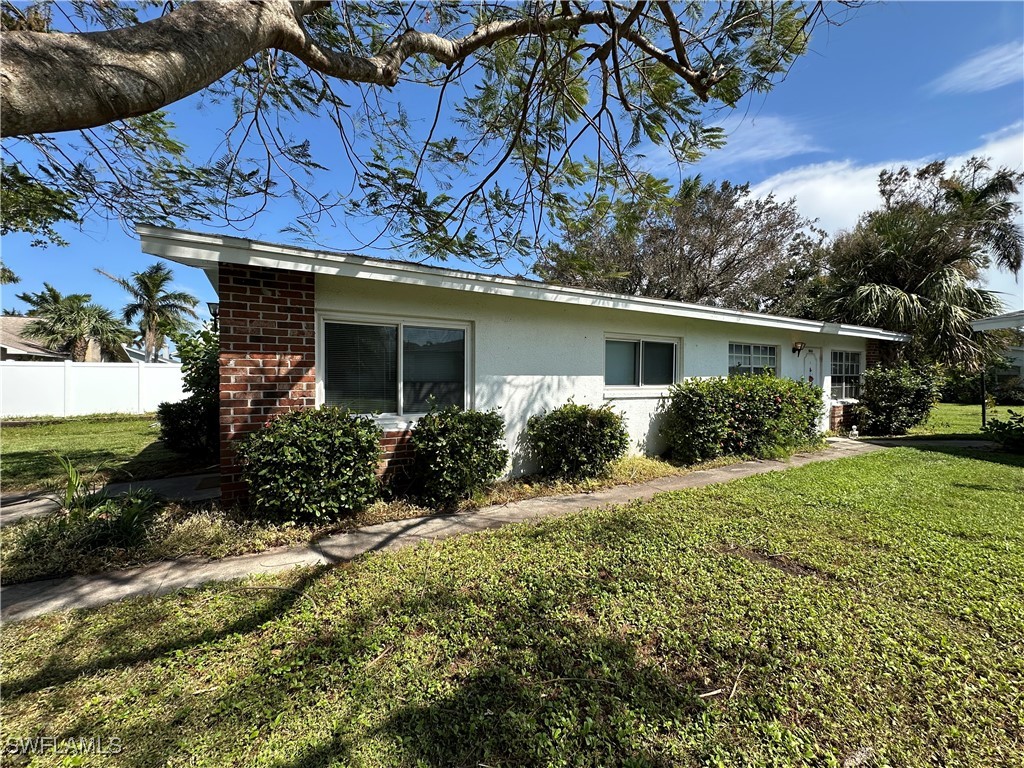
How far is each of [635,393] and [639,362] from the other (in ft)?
1.91

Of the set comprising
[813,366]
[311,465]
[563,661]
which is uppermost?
[813,366]

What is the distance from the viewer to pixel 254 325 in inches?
166

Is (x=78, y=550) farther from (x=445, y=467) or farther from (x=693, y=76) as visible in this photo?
(x=693, y=76)

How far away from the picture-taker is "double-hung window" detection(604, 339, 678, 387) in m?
7.26

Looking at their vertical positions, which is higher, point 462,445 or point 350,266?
point 350,266

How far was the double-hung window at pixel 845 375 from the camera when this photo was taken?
10.9 metres

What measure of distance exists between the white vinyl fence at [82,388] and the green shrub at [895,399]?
2150cm

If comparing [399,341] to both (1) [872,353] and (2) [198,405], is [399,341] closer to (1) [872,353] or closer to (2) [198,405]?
(2) [198,405]

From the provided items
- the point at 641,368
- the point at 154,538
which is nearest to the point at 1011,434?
the point at 641,368

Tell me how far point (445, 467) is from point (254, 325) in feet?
8.27

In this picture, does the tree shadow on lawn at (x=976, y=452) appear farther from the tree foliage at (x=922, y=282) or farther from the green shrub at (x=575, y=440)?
the green shrub at (x=575, y=440)

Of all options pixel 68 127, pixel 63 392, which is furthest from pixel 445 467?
pixel 63 392

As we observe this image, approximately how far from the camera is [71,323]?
23.2 meters

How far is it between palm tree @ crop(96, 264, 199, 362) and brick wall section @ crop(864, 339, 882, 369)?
122 ft
